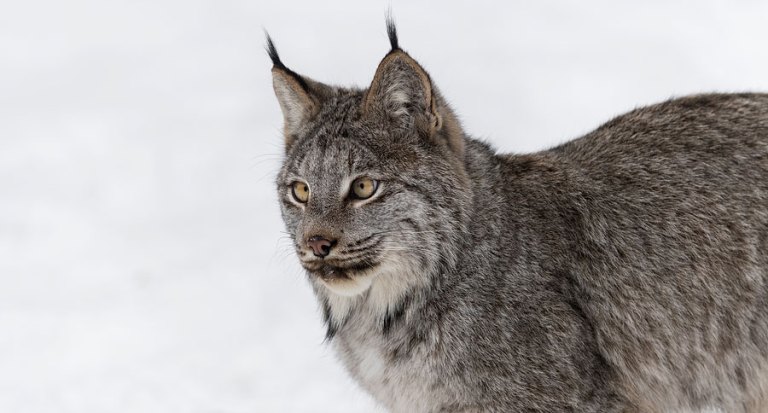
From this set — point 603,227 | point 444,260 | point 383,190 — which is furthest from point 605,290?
point 383,190

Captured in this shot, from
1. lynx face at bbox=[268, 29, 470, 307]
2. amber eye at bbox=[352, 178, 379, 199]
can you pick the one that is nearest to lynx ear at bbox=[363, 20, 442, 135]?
lynx face at bbox=[268, 29, 470, 307]

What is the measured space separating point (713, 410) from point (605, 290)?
100 cm

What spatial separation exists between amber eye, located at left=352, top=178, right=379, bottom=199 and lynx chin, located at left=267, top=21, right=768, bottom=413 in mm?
15

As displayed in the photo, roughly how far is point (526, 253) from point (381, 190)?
35.8 inches

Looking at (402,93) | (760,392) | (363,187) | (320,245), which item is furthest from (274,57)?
(760,392)

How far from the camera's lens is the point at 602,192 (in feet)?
20.7

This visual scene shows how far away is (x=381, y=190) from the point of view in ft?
18.6

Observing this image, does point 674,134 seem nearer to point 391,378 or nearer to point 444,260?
point 444,260

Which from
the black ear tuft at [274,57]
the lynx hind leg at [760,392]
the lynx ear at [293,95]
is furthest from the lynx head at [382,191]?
the lynx hind leg at [760,392]

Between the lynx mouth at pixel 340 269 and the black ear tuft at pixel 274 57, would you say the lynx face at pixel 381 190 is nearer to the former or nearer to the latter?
the lynx mouth at pixel 340 269

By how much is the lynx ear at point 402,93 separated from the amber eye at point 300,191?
0.53m

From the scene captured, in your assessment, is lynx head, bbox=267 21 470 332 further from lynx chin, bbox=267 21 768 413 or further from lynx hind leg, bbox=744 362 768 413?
lynx hind leg, bbox=744 362 768 413

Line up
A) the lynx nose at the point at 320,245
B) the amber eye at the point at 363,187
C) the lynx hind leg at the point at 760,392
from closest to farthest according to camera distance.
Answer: the lynx nose at the point at 320,245
the amber eye at the point at 363,187
the lynx hind leg at the point at 760,392

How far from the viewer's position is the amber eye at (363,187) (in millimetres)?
5680
